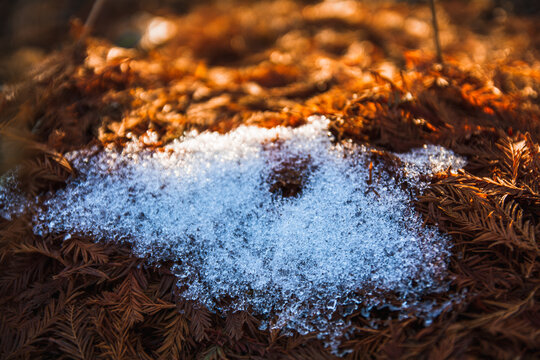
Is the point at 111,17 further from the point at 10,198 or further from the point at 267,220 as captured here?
the point at 267,220

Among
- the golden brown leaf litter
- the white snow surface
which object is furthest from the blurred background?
the white snow surface

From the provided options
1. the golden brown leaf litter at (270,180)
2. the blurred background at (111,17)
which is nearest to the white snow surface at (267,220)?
the golden brown leaf litter at (270,180)

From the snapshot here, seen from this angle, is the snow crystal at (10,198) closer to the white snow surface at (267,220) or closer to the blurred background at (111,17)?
the white snow surface at (267,220)

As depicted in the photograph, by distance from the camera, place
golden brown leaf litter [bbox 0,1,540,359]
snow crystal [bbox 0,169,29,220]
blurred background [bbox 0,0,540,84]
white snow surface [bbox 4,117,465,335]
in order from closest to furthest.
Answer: golden brown leaf litter [bbox 0,1,540,359] < white snow surface [bbox 4,117,465,335] < snow crystal [bbox 0,169,29,220] < blurred background [bbox 0,0,540,84]

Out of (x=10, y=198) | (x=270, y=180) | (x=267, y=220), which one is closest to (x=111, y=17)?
(x=10, y=198)

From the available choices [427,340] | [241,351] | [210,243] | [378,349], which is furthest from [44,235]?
[427,340]

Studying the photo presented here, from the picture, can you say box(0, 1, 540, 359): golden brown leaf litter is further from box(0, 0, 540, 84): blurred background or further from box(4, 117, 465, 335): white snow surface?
box(0, 0, 540, 84): blurred background
